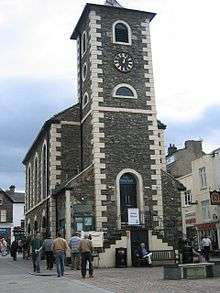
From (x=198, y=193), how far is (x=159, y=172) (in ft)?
51.9

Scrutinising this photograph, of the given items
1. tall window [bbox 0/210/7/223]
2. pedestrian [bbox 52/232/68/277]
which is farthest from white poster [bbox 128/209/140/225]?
tall window [bbox 0/210/7/223]

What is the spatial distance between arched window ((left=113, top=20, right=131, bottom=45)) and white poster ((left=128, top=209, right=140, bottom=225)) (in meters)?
10.2

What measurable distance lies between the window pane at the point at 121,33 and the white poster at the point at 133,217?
34.1 feet

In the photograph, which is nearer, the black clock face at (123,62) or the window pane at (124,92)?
the window pane at (124,92)

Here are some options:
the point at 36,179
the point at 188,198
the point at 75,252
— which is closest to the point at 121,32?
the point at 36,179

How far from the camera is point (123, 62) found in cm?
2852

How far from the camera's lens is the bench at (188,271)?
52.7 feet

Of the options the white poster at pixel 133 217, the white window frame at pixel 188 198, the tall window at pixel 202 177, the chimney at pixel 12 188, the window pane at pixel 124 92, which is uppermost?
the chimney at pixel 12 188

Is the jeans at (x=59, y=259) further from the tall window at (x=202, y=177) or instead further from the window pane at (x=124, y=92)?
the tall window at (x=202, y=177)

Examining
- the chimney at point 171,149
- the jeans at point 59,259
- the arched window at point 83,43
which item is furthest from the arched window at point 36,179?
the chimney at point 171,149

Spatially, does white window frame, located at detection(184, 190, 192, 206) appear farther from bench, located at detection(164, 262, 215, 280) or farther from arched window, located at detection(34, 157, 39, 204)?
bench, located at detection(164, 262, 215, 280)

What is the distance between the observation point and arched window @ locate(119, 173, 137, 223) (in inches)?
1041

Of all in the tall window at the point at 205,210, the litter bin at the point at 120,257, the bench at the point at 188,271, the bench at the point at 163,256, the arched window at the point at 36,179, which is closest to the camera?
the bench at the point at 188,271

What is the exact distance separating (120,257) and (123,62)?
11.5 meters
